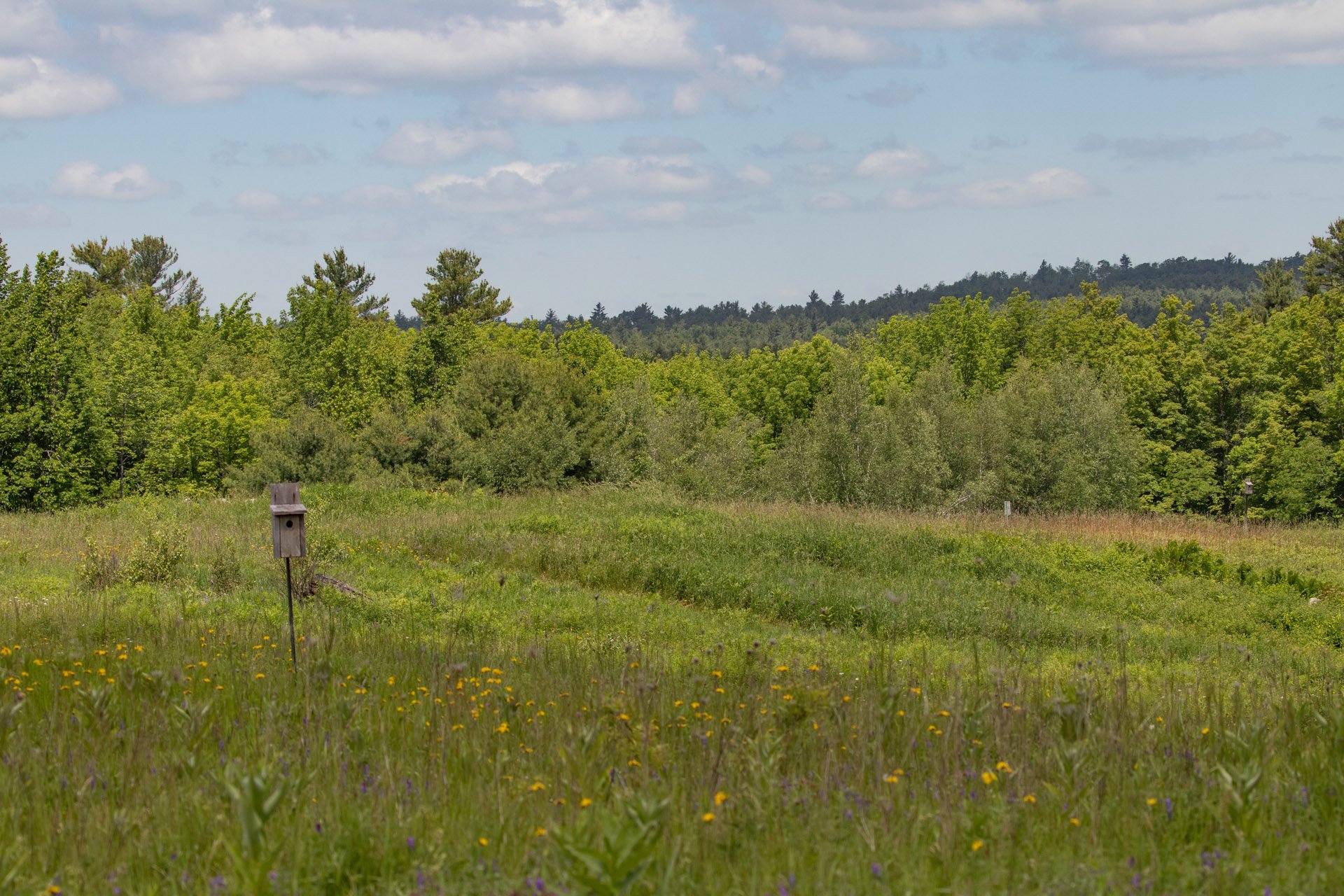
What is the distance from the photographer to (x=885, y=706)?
5.16 metres

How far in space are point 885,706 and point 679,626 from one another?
6442 mm

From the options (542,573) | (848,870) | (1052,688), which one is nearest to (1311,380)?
(542,573)

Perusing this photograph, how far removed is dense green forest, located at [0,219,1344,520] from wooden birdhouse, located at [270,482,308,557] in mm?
24825

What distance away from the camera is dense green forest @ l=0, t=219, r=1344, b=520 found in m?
35.9

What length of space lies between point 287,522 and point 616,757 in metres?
4.13

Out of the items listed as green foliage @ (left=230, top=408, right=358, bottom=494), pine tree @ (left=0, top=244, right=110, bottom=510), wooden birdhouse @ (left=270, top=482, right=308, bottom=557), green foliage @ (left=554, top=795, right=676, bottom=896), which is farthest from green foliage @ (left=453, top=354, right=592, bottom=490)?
green foliage @ (left=554, top=795, right=676, bottom=896)

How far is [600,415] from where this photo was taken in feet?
131

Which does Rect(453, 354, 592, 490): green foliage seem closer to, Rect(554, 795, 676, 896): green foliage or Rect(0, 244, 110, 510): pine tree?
Rect(0, 244, 110, 510): pine tree

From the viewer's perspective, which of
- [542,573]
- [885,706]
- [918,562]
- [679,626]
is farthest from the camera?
[918,562]

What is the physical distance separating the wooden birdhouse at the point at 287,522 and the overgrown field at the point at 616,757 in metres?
0.76

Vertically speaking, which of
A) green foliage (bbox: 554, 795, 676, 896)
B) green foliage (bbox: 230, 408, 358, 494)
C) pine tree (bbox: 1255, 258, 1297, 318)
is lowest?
green foliage (bbox: 230, 408, 358, 494)

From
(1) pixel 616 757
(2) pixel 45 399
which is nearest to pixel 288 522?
(1) pixel 616 757

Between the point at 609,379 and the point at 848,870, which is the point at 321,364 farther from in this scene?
the point at 848,870

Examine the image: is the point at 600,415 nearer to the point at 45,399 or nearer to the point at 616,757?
the point at 45,399
